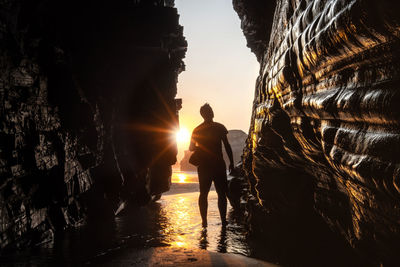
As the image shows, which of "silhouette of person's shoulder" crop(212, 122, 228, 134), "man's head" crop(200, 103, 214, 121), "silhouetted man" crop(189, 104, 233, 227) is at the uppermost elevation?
"man's head" crop(200, 103, 214, 121)

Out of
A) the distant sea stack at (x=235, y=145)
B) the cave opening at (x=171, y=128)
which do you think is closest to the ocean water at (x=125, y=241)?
the cave opening at (x=171, y=128)

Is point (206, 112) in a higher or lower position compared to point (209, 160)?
higher

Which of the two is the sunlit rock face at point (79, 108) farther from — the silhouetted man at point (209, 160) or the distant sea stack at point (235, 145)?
the distant sea stack at point (235, 145)

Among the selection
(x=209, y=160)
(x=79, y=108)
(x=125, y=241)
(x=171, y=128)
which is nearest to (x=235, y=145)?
(x=171, y=128)

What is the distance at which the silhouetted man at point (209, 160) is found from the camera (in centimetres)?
416

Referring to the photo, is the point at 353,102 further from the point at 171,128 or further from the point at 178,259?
the point at 171,128

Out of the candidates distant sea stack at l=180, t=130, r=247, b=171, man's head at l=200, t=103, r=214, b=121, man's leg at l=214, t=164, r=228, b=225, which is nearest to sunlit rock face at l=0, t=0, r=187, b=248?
man's head at l=200, t=103, r=214, b=121

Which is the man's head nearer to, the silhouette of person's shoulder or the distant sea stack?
the silhouette of person's shoulder

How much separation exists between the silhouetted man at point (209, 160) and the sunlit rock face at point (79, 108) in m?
2.33

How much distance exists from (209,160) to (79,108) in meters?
2.82

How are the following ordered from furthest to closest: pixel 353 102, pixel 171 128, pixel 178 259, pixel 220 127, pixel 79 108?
pixel 171 128
pixel 79 108
pixel 220 127
pixel 178 259
pixel 353 102

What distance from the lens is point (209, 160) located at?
4.18 metres

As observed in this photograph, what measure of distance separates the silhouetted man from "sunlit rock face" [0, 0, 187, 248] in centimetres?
233

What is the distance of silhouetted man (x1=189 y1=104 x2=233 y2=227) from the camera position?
164 inches
